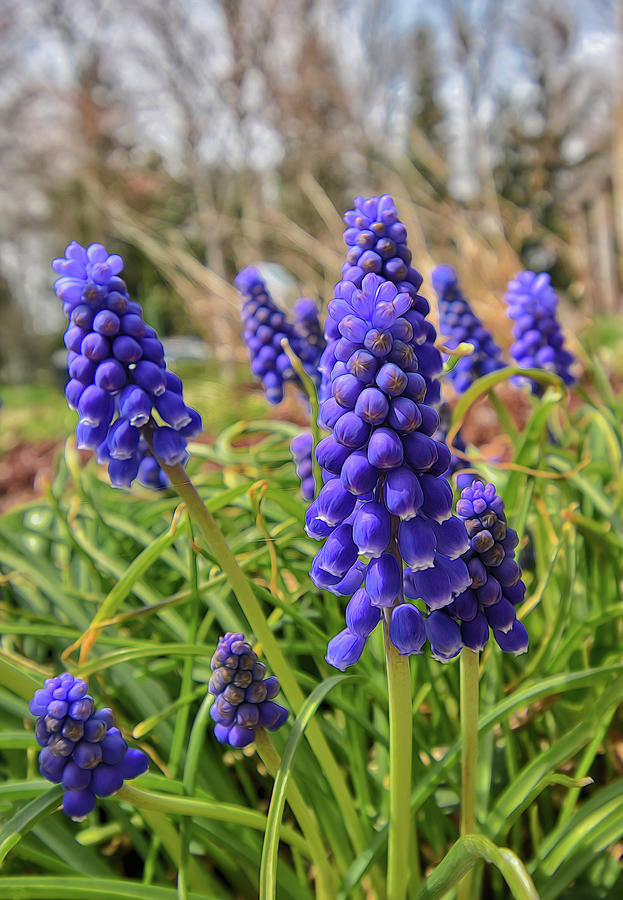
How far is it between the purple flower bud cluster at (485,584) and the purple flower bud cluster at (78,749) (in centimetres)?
64

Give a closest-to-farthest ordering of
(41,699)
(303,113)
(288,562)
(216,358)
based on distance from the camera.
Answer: (41,699) < (288,562) < (216,358) < (303,113)

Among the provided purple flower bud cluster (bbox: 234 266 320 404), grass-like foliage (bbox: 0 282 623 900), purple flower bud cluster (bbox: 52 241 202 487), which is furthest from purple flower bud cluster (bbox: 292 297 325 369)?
purple flower bud cluster (bbox: 52 241 202 487)

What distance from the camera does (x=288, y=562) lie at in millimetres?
2338

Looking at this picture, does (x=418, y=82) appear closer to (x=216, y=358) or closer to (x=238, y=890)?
(x=216, y=358)

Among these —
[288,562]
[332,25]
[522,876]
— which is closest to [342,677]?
[522,876]

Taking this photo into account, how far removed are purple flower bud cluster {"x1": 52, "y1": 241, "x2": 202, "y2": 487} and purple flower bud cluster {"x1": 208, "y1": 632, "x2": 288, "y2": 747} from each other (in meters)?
0.42

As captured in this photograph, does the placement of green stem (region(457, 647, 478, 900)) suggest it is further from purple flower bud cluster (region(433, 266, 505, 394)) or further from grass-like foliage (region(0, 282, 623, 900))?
purple flower bud cluster (region(433, 266, 505, 394))

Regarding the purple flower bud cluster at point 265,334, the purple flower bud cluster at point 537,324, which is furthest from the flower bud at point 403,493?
the purple flower bud cluster at point 537,324

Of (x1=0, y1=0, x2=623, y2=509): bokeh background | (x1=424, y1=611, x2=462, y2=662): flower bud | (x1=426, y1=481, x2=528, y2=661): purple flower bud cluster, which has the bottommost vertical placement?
(x1=424, y1=611, x2=462, y2=662): flower bud

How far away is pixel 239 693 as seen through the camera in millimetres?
1419

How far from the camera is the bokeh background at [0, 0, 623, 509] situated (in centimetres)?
1068

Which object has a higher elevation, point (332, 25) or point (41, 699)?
point (332, 25)

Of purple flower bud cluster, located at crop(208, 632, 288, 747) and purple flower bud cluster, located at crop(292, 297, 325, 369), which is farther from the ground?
purple flower bud cluster, located at crop(292, 297, 325, 369)

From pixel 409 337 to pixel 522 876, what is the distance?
0.93 meters
